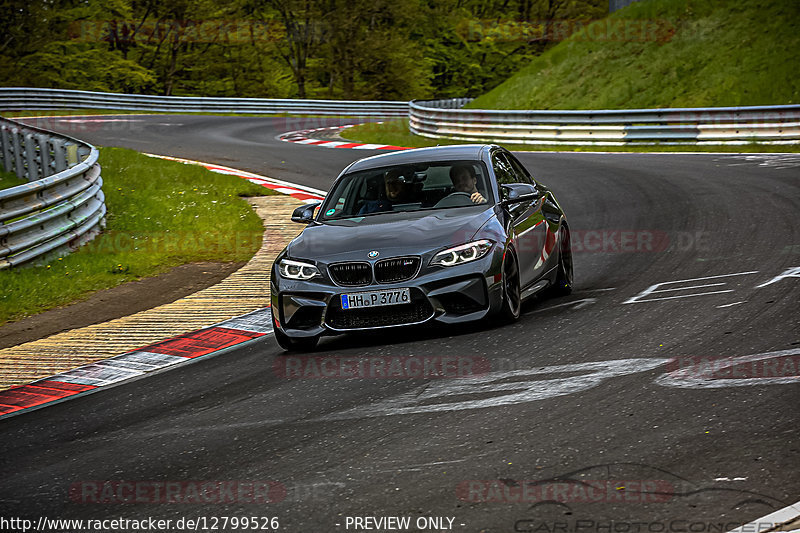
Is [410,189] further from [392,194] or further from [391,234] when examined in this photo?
[391,234]

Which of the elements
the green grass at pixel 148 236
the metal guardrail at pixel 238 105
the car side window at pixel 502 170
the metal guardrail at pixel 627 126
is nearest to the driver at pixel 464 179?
the car side window at pixel 502 170

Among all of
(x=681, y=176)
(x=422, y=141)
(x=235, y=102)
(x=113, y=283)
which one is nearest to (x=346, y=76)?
(x=235, y=102)

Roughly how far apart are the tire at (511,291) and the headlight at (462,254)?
23 cm

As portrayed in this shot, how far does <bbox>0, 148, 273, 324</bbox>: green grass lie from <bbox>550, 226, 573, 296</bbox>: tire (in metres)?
4.88

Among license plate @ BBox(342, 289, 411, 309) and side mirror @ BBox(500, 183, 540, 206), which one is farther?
side mirror @ BBox(500, 183, 540, 206)

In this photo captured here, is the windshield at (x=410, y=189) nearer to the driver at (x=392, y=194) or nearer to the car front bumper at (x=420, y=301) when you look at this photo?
the driver at (x=392, y=194)

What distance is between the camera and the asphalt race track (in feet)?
14.2

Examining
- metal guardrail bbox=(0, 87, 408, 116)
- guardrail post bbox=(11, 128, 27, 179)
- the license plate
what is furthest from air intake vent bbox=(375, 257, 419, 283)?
metal guardrail bbox=(0, 87, 408, 116)

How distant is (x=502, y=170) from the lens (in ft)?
30.9

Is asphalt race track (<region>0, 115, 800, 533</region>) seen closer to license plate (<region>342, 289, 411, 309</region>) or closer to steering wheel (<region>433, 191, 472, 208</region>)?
license plate (<region>342, 289, 411, 309</region>)

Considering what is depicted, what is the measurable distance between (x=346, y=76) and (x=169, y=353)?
164 feet

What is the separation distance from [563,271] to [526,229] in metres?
0.91

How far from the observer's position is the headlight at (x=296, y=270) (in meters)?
7.88

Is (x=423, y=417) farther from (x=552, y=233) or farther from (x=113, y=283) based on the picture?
(x=113, y=283)
